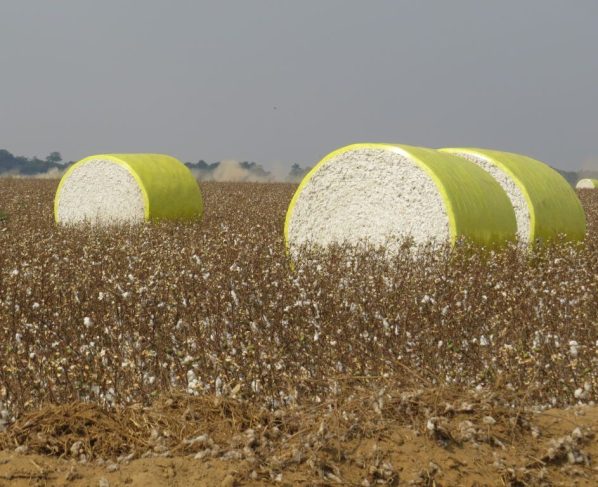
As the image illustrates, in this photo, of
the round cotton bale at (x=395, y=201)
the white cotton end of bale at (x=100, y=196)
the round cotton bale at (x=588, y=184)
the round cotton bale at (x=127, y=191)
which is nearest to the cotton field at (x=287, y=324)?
the round cotton bale at (x=395, y=201)

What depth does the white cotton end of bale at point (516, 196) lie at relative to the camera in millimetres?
11008

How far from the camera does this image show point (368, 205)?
1058 centimetres

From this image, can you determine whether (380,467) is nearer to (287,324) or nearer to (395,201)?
(287,324)

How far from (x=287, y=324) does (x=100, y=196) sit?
921cm

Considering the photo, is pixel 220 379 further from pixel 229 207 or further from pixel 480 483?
pixel 229 207

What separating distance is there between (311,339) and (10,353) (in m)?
2.27

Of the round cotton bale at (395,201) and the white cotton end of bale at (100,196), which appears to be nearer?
the round cotton bale at (395,201)

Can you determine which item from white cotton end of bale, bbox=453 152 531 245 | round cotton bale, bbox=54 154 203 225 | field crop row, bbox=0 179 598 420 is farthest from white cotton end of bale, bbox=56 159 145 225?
white cotton end of bale, bbox=453 152 531 245

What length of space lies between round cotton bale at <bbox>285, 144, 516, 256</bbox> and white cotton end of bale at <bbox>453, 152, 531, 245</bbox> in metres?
0.60

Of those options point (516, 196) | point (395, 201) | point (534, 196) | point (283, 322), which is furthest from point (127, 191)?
point (283, 322)

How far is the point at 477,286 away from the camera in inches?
340

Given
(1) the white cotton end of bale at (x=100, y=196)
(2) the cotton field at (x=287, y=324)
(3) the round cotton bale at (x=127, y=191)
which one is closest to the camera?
(2) the cotton field at (x=287, y=324)

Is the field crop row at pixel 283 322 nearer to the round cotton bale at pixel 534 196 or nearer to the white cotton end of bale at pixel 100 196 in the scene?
the round cotton bale at pixel 534 196

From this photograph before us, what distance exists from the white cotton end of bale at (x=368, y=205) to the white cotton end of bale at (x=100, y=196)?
4912 millimetres
